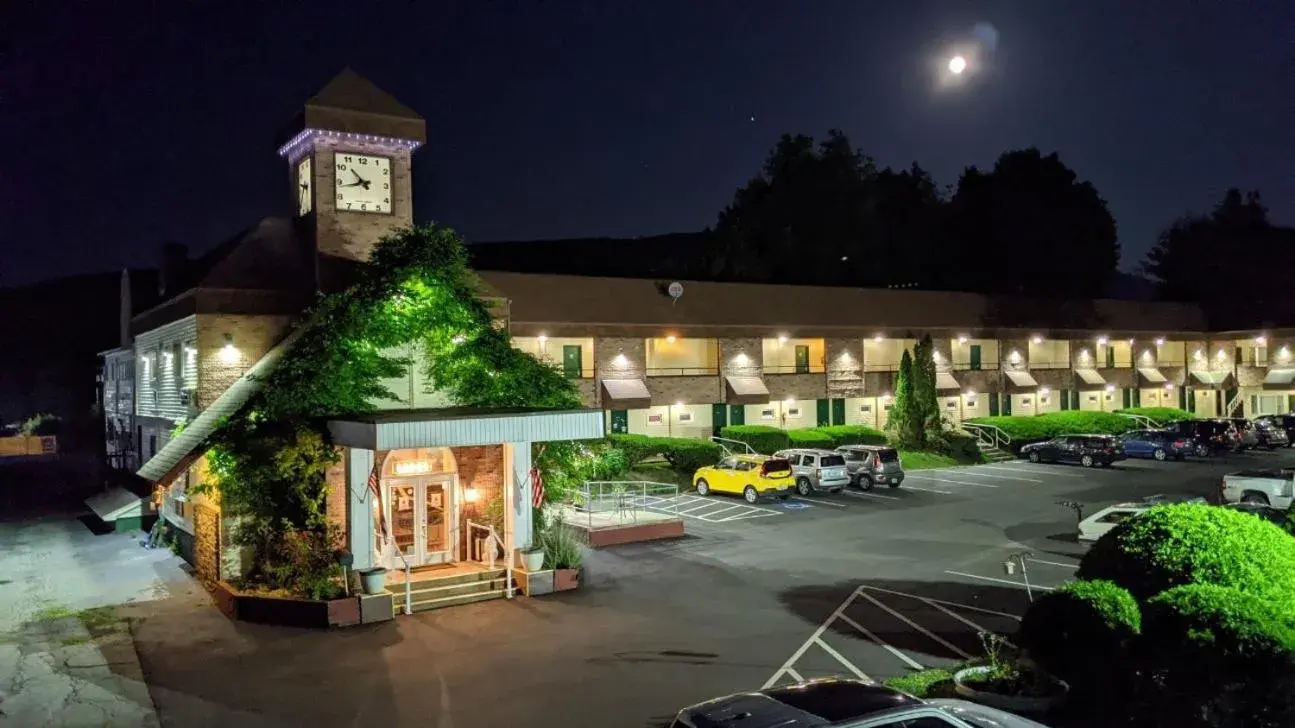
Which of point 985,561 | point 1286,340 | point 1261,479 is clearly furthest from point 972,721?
point 1286,340

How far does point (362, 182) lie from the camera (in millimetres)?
24125

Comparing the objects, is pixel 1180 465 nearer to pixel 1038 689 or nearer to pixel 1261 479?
pixel 1261 479

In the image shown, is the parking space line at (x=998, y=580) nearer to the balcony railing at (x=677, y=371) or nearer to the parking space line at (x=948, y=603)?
the parking space line at (x=948, y=603)

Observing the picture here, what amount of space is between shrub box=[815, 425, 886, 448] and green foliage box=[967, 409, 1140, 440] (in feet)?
24.6

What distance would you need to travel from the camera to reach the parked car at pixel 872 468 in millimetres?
32750

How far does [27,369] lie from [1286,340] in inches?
3238

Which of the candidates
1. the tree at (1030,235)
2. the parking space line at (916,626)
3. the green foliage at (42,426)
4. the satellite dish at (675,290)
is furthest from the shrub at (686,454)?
the green foliage at (42,426)

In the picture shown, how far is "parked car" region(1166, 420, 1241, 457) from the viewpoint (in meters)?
41.4

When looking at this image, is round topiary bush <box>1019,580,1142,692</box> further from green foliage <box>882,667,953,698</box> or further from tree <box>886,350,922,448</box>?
tree <box>886,350,922,448</box>

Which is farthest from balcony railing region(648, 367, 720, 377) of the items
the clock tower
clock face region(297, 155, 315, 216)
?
clock face region(297, 155, 315, 216)

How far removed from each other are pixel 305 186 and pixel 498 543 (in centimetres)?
1124

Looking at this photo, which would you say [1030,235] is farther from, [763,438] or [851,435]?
[763,438]

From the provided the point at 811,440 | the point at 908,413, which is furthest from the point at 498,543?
the point at 908,413

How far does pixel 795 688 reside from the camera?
8742 mm
